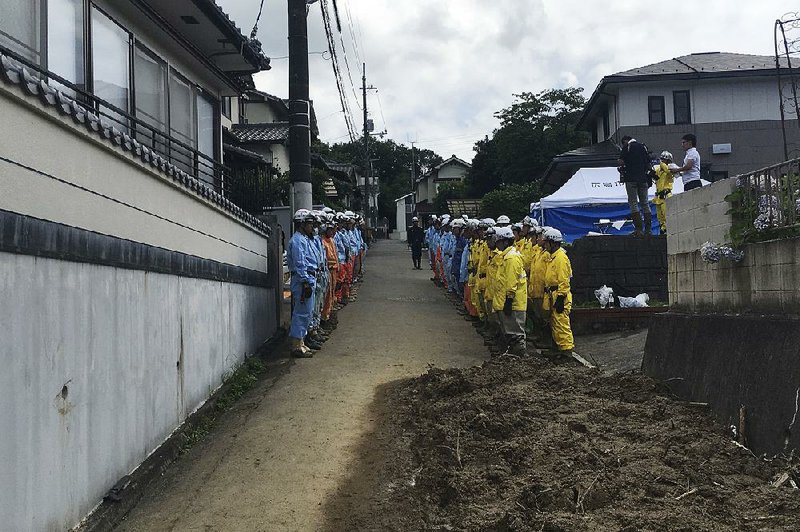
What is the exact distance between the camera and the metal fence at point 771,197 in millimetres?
5785

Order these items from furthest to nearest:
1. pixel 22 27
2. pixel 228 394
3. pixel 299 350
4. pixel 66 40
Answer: pixel 299 350 < pixel 228 394 < pixel 66 40 < pixel 22 27

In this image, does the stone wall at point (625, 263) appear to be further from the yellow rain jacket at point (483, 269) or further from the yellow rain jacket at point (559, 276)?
the yellow rain jacket at point (559, 276)

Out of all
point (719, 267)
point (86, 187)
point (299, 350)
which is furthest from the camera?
point (299, 350)

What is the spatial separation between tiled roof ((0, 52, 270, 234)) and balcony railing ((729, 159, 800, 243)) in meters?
5.35

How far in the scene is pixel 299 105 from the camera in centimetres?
1361

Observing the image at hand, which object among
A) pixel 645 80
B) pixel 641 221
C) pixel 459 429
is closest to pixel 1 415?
pixel 459 429

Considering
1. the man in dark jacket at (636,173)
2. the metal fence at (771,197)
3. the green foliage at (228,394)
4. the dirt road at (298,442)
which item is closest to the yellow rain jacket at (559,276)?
the dirt road at (298,442)

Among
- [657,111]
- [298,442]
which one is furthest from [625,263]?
[657,111]

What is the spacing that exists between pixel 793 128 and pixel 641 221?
1792 centimetres

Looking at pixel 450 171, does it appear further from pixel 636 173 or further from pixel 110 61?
pixel 110 61

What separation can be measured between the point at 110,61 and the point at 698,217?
673 centimetres

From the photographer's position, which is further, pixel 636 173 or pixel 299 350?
pixel 636 173

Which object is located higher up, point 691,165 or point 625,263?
point 691,165

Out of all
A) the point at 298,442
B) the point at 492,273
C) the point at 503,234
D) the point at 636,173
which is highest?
the point at 636,173
